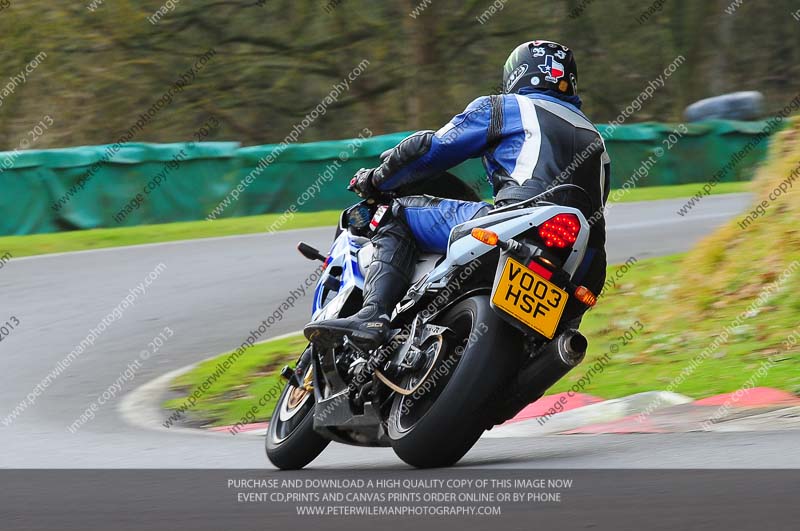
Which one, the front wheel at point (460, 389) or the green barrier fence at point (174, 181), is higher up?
the front wheel at point (460, 389)

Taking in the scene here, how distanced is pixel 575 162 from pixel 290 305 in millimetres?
6787

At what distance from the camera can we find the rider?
562 centimetres

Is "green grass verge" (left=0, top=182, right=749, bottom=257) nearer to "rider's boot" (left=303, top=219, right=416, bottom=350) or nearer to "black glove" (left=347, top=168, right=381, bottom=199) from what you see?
"black glove" (left=347, top=168, right=381, bottom=199)

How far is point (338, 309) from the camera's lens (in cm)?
609

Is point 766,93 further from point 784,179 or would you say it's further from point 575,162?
point 575,162

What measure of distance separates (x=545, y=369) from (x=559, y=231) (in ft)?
1.84

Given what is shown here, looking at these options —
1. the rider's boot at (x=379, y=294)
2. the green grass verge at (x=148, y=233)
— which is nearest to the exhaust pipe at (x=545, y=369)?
the rider's boot at (x=379, y=294)

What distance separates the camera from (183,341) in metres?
11.1

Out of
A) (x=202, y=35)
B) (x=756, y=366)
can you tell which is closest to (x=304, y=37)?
(x=202, y=35)

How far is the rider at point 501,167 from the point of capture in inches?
221

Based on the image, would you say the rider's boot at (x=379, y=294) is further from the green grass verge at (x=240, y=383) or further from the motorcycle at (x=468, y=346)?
the green grass verge at (x=240, y=383)

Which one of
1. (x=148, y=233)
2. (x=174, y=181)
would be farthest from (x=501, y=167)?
(x=174, y=181)

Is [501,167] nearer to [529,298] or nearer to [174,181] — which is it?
[529,298]

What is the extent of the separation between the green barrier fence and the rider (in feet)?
37.2
